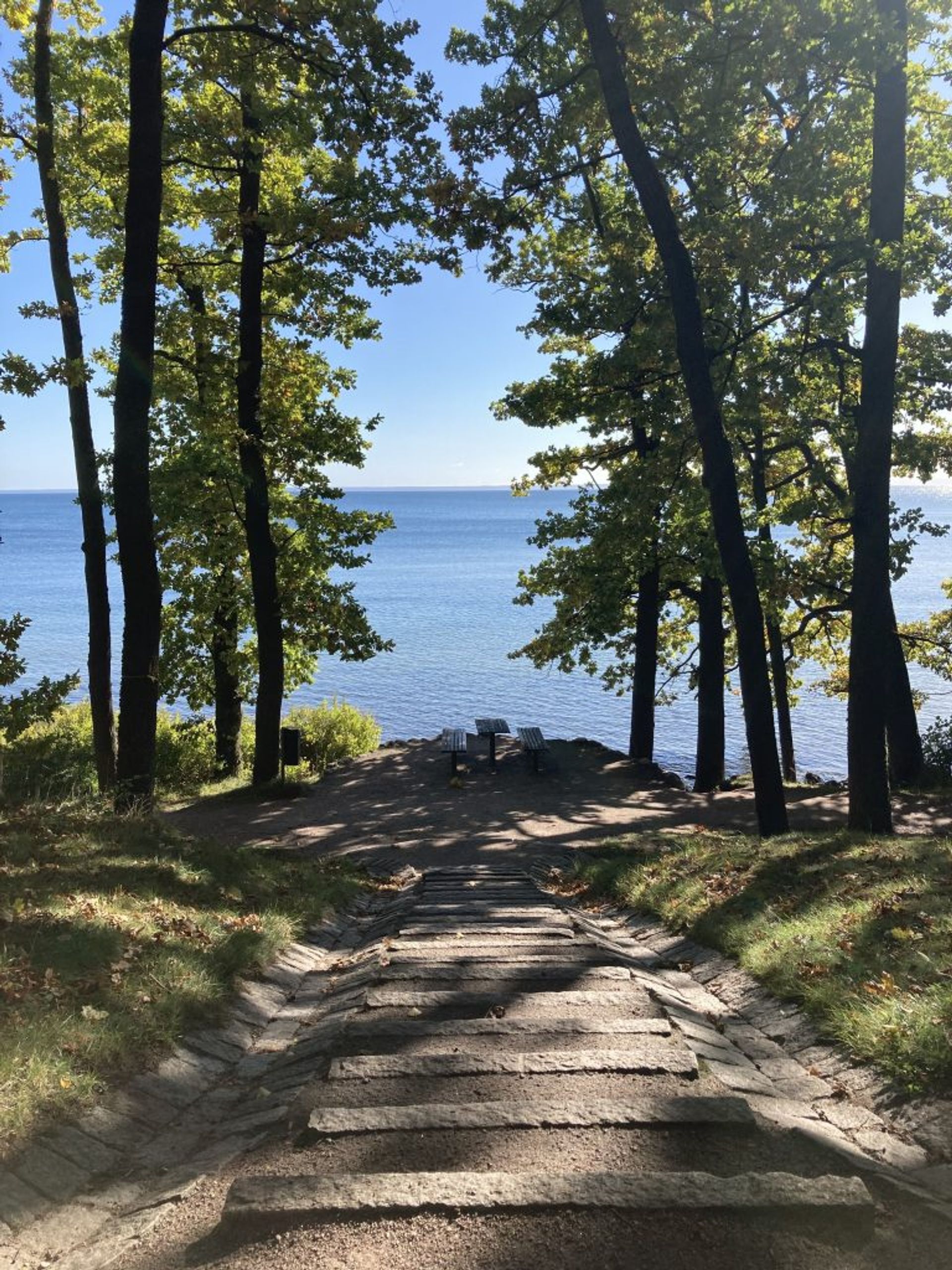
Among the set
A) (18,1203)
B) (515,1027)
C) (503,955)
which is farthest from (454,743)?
(18,1203)

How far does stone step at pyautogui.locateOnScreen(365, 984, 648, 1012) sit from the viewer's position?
4.11 m

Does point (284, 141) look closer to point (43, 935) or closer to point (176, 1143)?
point (43, 935)

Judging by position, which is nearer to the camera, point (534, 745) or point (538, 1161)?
point (538, 1161)

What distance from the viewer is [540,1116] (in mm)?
2791

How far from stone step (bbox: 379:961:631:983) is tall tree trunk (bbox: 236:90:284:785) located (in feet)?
34.0

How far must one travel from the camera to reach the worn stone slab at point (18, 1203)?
2615mm

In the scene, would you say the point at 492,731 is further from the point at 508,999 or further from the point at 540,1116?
the point at 540,1116

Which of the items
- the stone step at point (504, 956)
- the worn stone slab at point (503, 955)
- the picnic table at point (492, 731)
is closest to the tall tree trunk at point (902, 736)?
the picnic table at point (492, 731)

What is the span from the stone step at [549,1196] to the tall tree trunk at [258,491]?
40.6ft

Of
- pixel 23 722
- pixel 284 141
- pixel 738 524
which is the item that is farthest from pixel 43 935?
pixel 284 141

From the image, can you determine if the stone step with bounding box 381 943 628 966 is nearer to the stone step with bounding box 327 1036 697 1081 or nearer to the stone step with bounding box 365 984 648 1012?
the stone step with bounding box 365 984 648 1012

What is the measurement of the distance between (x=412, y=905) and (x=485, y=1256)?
5491mm

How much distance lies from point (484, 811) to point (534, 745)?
3.35 meters

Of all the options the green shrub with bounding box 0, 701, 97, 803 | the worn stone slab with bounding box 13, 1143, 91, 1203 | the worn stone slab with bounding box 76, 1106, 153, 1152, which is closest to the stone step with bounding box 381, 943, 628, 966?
the worn stone slab with bounding box 76, 1106, 153, 1152
